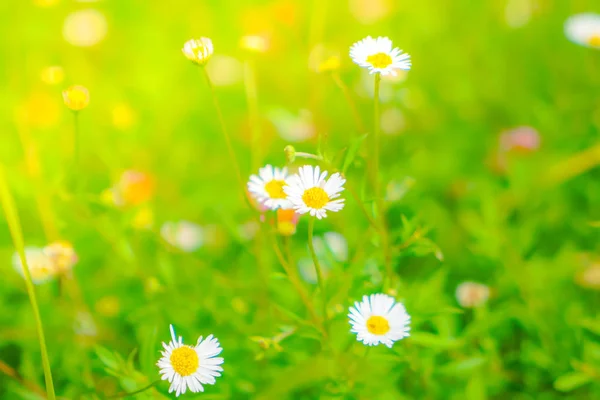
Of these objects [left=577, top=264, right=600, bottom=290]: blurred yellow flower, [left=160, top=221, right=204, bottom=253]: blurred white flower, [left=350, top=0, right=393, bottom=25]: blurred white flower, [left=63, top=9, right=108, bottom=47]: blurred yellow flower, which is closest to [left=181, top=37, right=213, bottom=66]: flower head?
[left=160, top=221, right=204, bottom=253]: blurred white flower

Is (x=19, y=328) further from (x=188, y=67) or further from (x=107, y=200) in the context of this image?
(x=188, y=67)

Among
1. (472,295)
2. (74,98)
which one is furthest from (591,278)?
(74,98)

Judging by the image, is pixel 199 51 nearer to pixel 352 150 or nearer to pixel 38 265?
pixel 352 150

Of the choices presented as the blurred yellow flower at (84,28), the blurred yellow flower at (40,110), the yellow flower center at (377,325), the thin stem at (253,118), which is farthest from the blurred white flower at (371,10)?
the yellow flower center at (377,325)

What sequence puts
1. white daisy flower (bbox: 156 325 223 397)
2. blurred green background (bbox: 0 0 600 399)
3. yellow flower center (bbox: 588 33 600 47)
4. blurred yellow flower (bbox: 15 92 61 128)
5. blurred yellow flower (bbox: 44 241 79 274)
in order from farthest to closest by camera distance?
blurred yellow flower (bbox: 15 92 61 128)
yellow flower center (bbox: 588 33 600 47)
blurred yellow flower (bbox: 44 241 79 274)
blurred green background (bbox: 0 0 600 399)
white daisy flower (bbox: 156 325 223 397)

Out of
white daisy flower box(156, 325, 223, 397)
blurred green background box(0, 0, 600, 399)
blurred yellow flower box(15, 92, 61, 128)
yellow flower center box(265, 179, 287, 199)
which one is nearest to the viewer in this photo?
white daisy flower box(156, 325, 223, 397)

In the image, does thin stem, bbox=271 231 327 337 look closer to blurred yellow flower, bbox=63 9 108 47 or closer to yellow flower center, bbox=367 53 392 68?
yellow flower center, bbox=367 53 392 68
